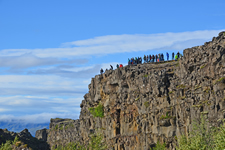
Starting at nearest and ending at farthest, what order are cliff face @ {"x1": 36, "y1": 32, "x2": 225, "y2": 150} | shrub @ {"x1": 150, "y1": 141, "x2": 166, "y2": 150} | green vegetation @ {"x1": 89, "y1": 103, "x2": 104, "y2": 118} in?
cliff face @ {"x1": 36, "y1": 32, "x2": 225, "y2": 150} → shrub @ {"x1": 150, "y1": 141, "x2": 166, "y2": 150} → green vegetation @ {"x1": 89, "y1": 103, "x2": 104, "y2": 118}

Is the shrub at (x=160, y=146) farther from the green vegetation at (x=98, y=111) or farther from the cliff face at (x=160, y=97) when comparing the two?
the green vegetation at (x=98, y=111)

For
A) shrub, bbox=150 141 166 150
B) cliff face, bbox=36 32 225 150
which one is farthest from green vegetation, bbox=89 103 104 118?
shrub, bbox=150 141 166 150

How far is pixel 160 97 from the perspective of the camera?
467 feet

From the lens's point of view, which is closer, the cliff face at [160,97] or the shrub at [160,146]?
the cliff face at [160,97]

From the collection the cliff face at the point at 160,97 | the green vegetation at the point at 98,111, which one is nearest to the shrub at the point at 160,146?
the cliff face at the point at 160,97

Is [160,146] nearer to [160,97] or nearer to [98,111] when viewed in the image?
[160,97]

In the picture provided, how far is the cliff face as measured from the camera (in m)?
113

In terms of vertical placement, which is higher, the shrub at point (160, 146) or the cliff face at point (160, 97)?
the cliff face at point (160, 97)

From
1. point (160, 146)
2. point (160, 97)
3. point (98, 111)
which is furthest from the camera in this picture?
point (98, 111)

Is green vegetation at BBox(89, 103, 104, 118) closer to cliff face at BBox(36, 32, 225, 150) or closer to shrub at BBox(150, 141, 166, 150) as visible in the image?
cliff face at BBox(36, 32, 225, 150)

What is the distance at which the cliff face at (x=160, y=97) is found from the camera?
11344 cm

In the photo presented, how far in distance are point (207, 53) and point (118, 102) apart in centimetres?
6455

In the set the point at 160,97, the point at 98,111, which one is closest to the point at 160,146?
the point at 160,97

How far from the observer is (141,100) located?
508 ft
